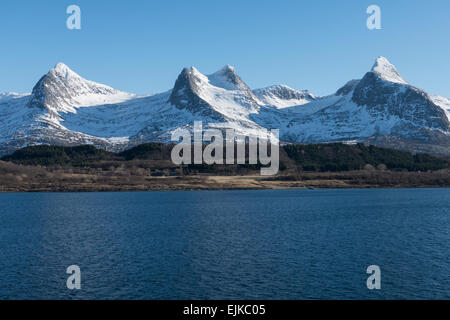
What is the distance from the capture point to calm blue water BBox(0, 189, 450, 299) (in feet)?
189

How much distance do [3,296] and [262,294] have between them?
30.0 meters

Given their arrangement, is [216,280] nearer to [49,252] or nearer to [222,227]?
[49,252]

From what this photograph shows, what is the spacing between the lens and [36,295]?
55531mm

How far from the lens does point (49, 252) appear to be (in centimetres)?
8094

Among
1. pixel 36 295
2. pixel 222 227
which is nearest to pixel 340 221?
pixel 222 227

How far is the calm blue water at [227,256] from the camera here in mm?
57625

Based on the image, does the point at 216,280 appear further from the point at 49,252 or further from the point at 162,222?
the point at 162,222

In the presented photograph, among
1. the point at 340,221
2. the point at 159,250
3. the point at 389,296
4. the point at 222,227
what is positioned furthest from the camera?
the point at 340,221

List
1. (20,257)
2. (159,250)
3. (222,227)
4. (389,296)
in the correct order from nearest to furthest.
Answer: (389,296) < (20,257) < (159,250) < (222,227)

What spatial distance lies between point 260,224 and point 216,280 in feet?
191

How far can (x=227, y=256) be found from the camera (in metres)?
76.8
